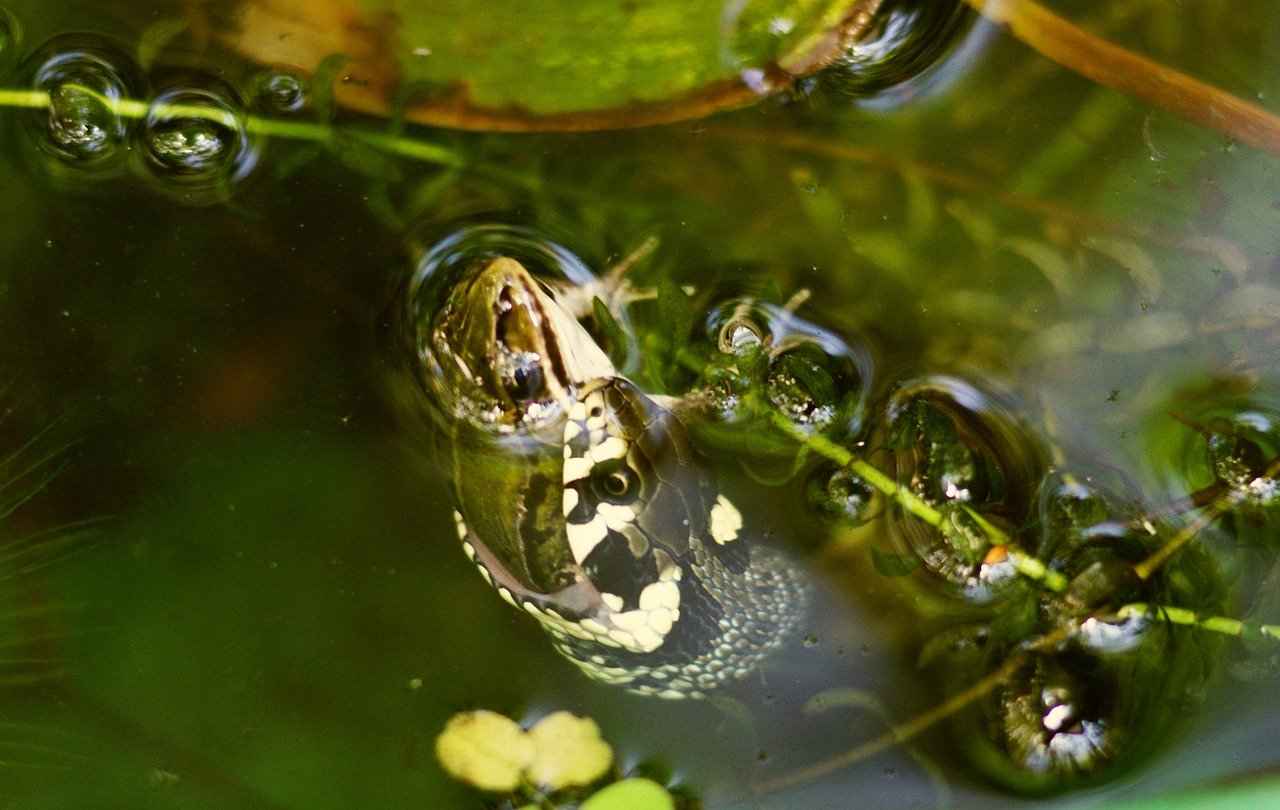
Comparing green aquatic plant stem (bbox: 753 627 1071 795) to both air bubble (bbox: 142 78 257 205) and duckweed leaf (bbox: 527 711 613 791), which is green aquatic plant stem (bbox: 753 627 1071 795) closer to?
duckweed leaf (bbox: 527 711 613 791)

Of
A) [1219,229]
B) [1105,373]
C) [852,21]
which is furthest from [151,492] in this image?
[1219,229]

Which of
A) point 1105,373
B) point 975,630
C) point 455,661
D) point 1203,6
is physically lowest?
point 455,661

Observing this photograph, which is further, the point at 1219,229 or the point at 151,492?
the point at 151,492

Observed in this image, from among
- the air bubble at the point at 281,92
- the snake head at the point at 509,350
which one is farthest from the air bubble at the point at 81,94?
the snake head at the point at 509,350

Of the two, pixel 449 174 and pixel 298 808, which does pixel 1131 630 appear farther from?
pixel 298 808

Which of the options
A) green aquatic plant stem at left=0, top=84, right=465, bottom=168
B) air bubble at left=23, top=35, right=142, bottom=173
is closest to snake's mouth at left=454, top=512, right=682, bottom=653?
green aquatic plant stem at left=0, top=84, right=465, bottom=168

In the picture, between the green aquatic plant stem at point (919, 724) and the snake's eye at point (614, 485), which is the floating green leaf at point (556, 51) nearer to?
the snake's eye at point (614, 485)
